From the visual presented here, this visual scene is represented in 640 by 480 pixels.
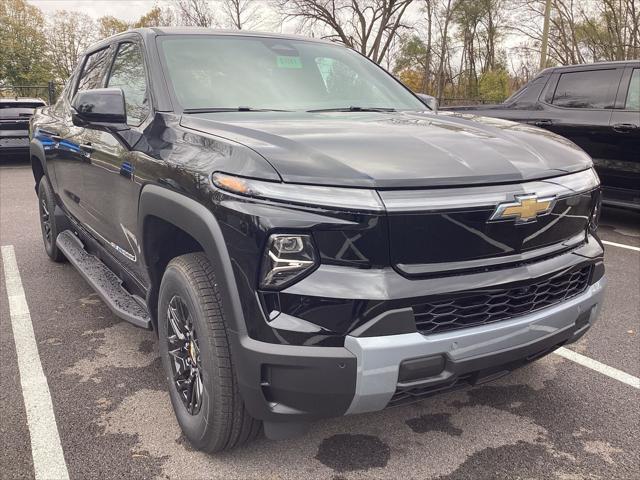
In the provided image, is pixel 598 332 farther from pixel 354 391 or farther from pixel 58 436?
pixel 58 436

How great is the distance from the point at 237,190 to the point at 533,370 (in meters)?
2.09

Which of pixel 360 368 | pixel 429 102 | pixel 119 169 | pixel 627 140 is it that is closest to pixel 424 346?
pixel 360 368

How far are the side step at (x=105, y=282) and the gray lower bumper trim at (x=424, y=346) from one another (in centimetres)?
130

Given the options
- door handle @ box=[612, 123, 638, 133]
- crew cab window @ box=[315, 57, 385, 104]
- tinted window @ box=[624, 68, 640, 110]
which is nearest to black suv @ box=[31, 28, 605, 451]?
crew cab window @ box=[315, 57, 385, 104]

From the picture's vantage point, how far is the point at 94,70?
12.6 ft

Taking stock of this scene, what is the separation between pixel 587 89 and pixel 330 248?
19.1 ft

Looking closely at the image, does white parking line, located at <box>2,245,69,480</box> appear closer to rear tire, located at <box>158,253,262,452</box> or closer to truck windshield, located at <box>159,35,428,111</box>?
rear tire, located at <box>158,253,262,452</box>

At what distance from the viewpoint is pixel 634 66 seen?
5.95 metres

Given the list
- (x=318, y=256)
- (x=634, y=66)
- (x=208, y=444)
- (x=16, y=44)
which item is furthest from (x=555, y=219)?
(x=16, y=44)

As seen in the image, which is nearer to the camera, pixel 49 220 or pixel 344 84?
pixel 344 84

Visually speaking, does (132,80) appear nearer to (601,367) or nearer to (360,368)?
(360,368)

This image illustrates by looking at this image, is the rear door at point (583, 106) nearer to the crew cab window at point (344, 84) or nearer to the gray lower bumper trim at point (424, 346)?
the crew cab window at point (344, 84)

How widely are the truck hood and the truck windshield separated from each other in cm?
22

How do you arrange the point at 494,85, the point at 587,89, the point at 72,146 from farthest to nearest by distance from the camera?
the point at 494,85 < the point at 587,89 < the point at 72,146
